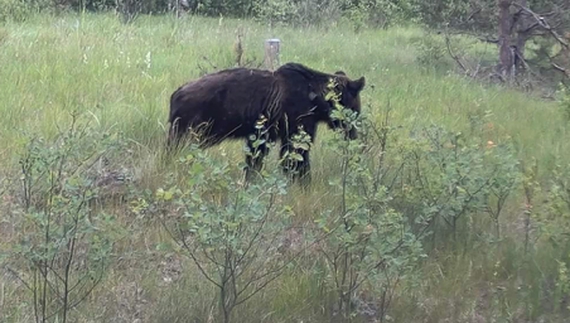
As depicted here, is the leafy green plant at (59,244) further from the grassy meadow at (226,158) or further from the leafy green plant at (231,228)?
the leafy green plant at (231,228)

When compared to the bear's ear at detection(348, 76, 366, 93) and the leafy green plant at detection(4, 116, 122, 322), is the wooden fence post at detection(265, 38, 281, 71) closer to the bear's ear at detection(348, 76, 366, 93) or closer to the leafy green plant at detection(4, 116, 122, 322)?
the bear's ear at detection(348, 76, 366, 93)

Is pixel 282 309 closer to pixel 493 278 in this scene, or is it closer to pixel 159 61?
pixel 493 278

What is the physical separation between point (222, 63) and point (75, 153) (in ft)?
22.9

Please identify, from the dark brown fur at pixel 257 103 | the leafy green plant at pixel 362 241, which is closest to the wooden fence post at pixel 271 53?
the dark brown fur at pixel 257 103

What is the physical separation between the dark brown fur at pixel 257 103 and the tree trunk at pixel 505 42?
7.95 metres

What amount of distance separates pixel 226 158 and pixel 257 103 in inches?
22.5

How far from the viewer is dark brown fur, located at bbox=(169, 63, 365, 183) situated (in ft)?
24.1

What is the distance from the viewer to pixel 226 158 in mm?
7480

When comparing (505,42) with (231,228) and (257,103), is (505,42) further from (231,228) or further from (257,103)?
(231,228)

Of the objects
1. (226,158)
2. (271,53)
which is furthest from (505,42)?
(226,158)

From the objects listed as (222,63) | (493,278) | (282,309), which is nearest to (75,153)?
(282,309)

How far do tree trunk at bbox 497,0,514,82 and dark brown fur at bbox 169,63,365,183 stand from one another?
26.1 ft

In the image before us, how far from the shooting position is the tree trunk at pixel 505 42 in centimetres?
1493

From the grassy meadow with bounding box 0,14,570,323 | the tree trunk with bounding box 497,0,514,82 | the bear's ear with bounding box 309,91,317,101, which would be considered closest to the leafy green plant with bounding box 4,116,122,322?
the grassy meadow with bounding box 0,14,570,323
